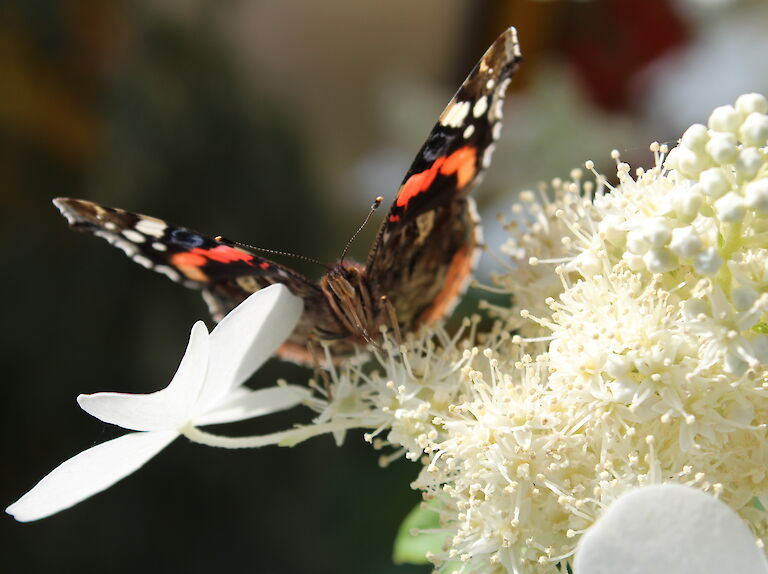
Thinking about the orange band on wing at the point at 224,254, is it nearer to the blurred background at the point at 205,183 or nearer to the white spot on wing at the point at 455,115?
the white spot on wing at the point at 455,115

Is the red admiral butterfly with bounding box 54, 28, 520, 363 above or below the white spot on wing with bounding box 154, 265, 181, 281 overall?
below

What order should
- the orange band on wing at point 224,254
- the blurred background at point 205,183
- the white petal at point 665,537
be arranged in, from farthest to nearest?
the blurred background at point 205,183 < the orange band on wing at point 224,254 < the white petal at point 665,537

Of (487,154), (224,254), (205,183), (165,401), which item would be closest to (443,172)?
(487,154)

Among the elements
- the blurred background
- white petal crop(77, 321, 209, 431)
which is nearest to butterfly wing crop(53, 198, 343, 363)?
white petal crop(77, 321, 209, 431)

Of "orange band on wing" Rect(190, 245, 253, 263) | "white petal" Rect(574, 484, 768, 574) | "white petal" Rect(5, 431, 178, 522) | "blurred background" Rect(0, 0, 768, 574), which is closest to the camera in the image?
"white petal" Rect(574, 484, 768, 574)

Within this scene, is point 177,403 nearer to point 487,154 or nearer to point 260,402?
point 260,402

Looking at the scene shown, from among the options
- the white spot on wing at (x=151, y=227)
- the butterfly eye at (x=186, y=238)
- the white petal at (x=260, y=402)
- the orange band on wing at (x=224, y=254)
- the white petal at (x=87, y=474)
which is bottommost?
the white petal at (x=260, y=402)

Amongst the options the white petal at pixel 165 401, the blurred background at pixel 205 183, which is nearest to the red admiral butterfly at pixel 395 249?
the white petal at pixel 165 401

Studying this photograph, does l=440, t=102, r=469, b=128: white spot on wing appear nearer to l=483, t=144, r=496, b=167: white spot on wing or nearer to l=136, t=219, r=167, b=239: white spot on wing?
l=483, t=144, r=496, b=167: white spot on wing
